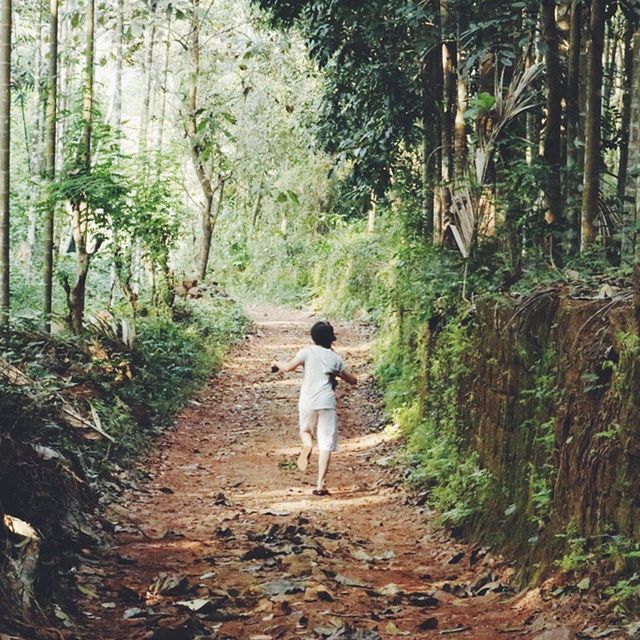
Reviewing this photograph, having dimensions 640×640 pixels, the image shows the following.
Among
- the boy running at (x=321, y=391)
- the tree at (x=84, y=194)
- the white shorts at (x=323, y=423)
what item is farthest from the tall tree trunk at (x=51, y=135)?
the white shorts at (x=323, y=423)

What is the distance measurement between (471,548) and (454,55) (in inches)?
324

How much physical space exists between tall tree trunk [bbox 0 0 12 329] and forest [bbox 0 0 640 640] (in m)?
0.03

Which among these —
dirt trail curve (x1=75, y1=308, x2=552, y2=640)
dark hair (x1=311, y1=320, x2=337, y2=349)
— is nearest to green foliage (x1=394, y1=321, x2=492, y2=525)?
dirt trail curve (x1=75, y1=308, x2=552, y2=640)

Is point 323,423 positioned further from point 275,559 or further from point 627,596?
point 627,596

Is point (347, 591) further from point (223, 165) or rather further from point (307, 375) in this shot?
point (223, 165)

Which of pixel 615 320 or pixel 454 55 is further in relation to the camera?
pixel 454 55

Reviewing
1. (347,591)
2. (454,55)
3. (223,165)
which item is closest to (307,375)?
(347,591)

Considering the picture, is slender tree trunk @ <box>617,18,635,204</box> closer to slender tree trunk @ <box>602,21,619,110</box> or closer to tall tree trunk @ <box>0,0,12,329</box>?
slender tree trunk @ <box>602,21,619,110</box>

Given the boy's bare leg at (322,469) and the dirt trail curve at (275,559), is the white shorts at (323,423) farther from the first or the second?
the dirt trail curve at (275,559)

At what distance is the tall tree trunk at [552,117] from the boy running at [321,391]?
2835 millimetres

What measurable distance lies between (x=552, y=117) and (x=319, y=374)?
12.3 feet

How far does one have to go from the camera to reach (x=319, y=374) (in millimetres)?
9258

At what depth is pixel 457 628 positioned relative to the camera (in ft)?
16.7

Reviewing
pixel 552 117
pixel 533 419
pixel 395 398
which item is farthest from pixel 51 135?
pixel 533 419
